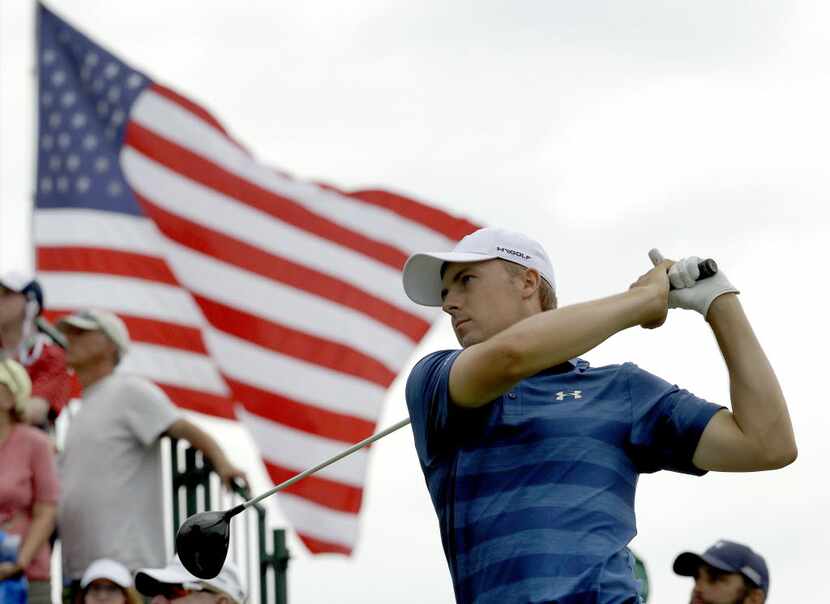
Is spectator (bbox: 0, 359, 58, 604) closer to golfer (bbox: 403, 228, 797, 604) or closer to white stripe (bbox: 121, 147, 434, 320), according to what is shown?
golfer (bbox: 403, 228, 797, 604)

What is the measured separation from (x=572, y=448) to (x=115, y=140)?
29.1 feet

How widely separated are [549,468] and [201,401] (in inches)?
309

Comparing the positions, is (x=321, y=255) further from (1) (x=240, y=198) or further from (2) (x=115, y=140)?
(2) (x=115, y=140)

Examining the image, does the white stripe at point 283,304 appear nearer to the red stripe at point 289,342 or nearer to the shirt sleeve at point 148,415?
the red stripe at point 289,342

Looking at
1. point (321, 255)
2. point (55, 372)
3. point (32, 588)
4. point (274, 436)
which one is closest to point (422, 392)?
point (32, 588)

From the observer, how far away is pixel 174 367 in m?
11.6

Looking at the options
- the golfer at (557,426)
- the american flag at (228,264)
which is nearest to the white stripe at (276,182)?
the american flag at (228,264)

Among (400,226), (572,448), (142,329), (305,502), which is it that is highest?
(400,226)

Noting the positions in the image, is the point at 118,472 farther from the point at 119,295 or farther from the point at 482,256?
the point at 482,256

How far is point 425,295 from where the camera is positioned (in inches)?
182

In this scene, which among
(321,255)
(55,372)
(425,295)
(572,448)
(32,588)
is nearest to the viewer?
(572,448)

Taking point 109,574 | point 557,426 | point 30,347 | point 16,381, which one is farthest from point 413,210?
point 557,426

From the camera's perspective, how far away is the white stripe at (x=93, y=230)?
1204 cm

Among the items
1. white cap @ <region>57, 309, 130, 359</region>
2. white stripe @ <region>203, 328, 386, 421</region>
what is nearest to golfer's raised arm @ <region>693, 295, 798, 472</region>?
white cap @ <region>57, 309, 130, 359</region>
